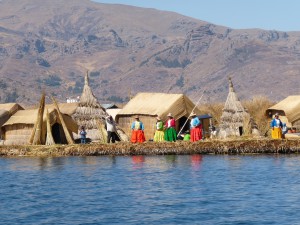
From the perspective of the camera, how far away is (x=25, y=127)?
41500 millimetres

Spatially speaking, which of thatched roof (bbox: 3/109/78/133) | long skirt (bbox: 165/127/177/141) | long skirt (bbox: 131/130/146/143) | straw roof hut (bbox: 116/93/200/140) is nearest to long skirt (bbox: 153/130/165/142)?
long skirt (bbox: 165/127/177/141)

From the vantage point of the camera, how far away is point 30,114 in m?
41.8

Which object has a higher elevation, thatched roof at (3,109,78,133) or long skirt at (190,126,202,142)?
thatched roof at (3,109,78,133)

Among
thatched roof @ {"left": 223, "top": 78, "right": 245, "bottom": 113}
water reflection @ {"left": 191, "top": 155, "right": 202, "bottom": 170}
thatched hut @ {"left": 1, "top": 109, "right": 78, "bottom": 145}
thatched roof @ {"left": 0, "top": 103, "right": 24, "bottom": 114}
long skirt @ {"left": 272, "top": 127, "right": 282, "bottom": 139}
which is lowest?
water reflection @ {"left": 191, "top": 155, "right": 202, "bottom": 170}

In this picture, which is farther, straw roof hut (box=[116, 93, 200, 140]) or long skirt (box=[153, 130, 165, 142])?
straw roof hut (box=[116, 93, 200, 140])

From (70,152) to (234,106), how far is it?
12.6 metres

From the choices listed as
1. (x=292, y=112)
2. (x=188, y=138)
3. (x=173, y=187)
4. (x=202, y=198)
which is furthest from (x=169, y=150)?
(x=292, y=112)

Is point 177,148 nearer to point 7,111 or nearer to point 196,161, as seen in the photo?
point 196,161

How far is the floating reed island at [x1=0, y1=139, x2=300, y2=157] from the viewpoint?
3162 cm

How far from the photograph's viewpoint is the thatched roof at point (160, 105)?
42.5 m

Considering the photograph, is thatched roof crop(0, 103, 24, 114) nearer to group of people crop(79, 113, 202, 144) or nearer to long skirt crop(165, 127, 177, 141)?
group of people crop(79, 113, 202, 144)

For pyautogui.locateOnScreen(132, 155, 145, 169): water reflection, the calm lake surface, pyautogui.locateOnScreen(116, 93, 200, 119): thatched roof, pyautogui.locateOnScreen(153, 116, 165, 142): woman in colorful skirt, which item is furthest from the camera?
pyautogui.locateOnScreen(116, 93, 200, 119): thatched roof

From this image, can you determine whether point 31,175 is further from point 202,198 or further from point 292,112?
point 292,112

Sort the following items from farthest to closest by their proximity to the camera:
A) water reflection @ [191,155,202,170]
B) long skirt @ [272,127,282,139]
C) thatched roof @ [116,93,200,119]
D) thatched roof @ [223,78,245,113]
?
thatched roof @ [223,78,245,113]
thatched roof @ [116,93,200,119]
long skirt @ [272,127,282,139]
water reflection @ [191,155,202,170]
